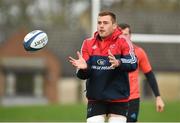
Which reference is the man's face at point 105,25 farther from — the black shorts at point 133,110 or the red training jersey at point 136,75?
the black shorts at point 133,110

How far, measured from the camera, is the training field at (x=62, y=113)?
16.6 meters

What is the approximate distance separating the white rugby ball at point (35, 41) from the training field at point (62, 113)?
895cm

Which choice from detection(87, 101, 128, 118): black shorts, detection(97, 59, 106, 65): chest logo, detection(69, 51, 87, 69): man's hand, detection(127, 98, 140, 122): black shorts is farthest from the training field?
detection(69, 51, 87, 69): man's hand

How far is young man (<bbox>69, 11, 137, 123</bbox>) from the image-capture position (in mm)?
6812

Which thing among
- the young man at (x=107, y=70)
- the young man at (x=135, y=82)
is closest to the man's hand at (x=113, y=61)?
the young man at (x=107, y=70)

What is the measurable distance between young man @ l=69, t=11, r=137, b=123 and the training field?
917cm

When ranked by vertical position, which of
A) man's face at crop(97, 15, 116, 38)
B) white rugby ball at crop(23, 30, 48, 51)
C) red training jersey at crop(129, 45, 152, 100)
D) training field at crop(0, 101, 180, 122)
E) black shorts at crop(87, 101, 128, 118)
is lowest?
training field at crop(0, 101, 180, 122)

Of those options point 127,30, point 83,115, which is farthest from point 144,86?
point 127,30

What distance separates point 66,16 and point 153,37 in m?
31.6

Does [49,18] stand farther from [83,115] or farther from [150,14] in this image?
[150,14]

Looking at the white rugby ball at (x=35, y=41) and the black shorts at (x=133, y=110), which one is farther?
the black shorts at (x=133, y=110)

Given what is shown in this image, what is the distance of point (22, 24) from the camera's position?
141 feet

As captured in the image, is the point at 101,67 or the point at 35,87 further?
the point at 35,87

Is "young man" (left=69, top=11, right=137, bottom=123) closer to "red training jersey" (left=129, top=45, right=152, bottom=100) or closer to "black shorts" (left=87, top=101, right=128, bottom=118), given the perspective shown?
"black shorts" (left=87, top=101, right=128, bottom=118)
